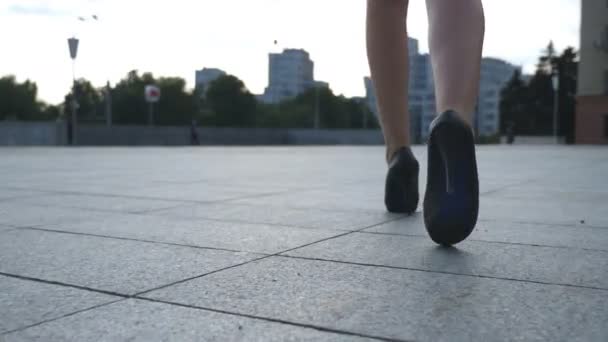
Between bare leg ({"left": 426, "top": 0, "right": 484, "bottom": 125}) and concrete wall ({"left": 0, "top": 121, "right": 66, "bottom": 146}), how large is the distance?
3243cm

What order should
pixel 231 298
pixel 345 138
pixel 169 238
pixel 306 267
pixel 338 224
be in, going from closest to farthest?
pixel 231 298
pixel 306 267
pixel 169 238
pixel 338 224
pixel 345 138

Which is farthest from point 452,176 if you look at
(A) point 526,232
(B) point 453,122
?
(A) point 526,232

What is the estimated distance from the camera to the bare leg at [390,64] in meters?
2.95

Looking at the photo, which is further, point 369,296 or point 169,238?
point 169,238

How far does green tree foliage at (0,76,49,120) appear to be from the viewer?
75812mm

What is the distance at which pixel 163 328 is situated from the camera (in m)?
1.38

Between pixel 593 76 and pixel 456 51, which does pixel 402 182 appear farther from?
pixel 593 76

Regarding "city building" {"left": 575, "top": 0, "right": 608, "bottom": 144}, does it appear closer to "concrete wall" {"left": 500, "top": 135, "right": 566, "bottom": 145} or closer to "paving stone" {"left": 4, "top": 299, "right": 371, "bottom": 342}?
"concrete wall" {"left": 500, "top": 135, "right": 566, "bottom": 145}

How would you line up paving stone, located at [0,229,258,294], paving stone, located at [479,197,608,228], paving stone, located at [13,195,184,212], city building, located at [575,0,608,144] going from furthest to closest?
city building, located at [575,0,608,144] < paving stone, located at [13,195,184,212] < paving stone, located at [479,197,608,228] < paving stone, located at [0,229,258,294]

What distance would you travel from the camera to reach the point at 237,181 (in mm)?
6039

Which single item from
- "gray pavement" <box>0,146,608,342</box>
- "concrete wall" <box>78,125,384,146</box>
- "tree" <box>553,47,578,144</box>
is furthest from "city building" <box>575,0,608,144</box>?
"gray pavement" <box>0,146,608,342</box>

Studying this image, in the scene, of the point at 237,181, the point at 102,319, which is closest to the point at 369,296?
the point at 102,319

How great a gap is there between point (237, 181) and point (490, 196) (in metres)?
2.37

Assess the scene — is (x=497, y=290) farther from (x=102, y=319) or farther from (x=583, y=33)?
(x=583, y=33)
